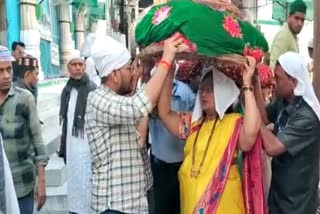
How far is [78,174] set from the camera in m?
3.93

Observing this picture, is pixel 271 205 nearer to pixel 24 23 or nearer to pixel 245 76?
pixel 245 76

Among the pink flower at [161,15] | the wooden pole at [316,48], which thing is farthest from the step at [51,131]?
the pink flower at [161,15]

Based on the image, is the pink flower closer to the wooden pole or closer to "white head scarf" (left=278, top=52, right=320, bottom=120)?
"white head scarf" (left=278, top=52, right=320, bottom=120)

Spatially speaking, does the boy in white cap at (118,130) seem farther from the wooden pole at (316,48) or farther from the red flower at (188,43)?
the wooden pole at (316,48)

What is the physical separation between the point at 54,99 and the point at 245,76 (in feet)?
28.8

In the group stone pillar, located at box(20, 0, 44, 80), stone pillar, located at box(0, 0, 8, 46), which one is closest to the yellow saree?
stone pillar, located at box(0, 0, 8, 46)

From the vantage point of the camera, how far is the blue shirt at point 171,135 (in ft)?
11.7

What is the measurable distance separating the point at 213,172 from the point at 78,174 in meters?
1.45

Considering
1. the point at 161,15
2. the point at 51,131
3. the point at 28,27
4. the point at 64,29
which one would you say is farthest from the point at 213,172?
the point at 64,29

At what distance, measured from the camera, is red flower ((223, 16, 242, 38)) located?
8.72 feet

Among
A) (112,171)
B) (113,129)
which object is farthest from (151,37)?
(112,171)

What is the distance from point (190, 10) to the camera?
2.66 m

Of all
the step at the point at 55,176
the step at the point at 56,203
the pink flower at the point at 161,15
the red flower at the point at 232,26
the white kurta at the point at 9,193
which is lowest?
the step at the point at 56,203

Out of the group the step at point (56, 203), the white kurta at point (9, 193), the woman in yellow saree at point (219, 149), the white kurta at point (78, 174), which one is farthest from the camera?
the step at point (56, 203)
